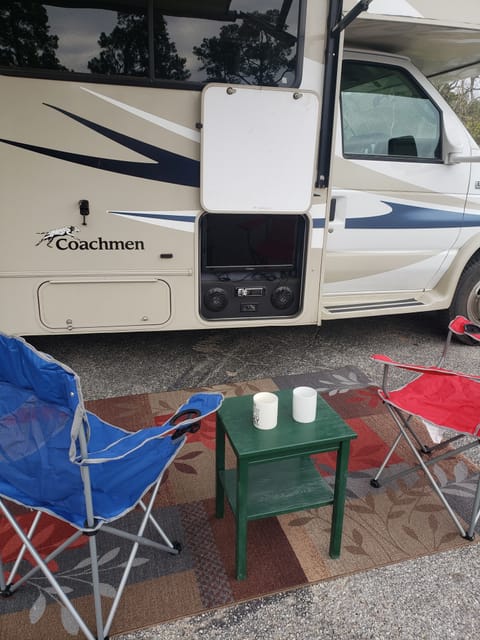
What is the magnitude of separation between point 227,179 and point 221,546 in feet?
6.48

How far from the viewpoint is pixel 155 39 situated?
2.73m

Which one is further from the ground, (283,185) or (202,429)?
(283,185)

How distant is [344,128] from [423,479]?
7.44ft

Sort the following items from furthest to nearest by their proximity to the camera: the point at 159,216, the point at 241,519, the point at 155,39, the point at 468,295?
the point at 468,295
the point at 159,216
the point at 155,39
the point at 241,519

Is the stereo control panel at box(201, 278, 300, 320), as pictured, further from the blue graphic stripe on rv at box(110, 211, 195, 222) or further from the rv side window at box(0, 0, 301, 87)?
the rv side window at box(0, 0, 301, 87)

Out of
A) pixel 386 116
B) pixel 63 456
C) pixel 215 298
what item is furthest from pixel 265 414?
pixel 386 116

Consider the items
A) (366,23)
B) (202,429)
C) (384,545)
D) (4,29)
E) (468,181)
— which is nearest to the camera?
(384,545)

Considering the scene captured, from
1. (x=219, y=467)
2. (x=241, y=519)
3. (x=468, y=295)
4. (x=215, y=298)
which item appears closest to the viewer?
(x=241, y=519)

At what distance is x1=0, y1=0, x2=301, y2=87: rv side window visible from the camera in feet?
8.59

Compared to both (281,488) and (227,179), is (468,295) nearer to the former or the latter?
(227,179)

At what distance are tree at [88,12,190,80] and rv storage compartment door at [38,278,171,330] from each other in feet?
3.89

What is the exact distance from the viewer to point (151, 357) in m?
3.71

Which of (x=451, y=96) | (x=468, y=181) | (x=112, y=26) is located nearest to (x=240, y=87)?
(x=112, y=26)

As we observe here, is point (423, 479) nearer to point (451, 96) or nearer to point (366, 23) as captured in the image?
point (366, 23)
